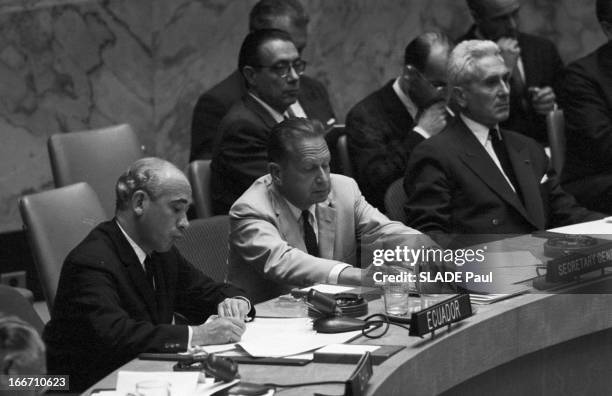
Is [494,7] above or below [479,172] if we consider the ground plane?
above

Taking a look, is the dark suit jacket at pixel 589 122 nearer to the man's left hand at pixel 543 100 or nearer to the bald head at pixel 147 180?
the man's left hand at pixel 543 100

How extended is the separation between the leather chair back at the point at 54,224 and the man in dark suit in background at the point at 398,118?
1.55 m

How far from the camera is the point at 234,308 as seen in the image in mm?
3391

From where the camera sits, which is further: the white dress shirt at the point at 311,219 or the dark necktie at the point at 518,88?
the dark necktie at the point at 518,88

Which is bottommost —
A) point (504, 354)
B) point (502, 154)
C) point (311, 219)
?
point (504, 354)

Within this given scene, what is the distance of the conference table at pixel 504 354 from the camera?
2.79 m

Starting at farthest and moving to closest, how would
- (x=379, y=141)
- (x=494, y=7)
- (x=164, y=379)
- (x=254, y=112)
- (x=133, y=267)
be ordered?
(x=494, y=7) → (x=379, y=141) → (x=254, y=112) → (x=133, y=267) → (x=164, y=379)

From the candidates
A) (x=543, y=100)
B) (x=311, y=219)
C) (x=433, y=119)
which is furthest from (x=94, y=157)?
(x=543, y=100)

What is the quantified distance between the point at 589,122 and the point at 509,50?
1.95 feet

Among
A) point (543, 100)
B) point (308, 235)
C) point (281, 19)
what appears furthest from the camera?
point (543, 100)

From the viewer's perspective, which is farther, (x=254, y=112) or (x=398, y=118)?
(x=398, y=118)

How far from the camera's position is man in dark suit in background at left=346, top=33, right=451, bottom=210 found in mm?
5270

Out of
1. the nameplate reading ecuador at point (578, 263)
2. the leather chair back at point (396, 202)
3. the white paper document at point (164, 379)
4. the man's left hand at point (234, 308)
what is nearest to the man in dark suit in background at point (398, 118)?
the leather chair back at point (396, 202)

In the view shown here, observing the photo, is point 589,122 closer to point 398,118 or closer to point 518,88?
point 518,88
